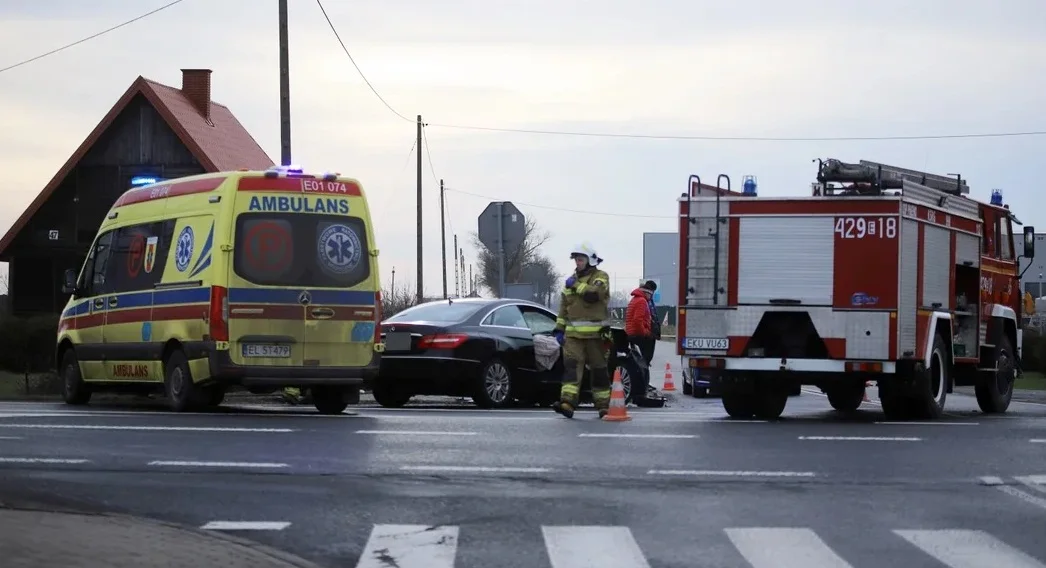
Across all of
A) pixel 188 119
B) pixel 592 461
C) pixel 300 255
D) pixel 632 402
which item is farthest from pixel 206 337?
pixel 188 119

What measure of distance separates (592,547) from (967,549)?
184 centimetres

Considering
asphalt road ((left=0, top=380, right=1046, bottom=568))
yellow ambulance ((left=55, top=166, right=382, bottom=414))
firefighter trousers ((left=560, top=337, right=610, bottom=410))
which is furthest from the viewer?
firefighter trousers ((left=560, top=337, right=610, bottom=410))

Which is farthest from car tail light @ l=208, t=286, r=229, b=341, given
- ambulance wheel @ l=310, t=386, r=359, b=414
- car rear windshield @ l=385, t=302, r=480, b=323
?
car rear windshield @ l=385, t=302, r=480, b=323

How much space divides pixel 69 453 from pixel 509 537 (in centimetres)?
461

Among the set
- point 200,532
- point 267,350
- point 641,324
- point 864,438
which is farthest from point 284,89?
point 200,532

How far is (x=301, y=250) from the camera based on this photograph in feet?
53.1

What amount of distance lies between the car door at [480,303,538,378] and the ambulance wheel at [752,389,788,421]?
3.23 meters

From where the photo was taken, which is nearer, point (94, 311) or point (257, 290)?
point (257, 290)

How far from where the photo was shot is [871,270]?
16.3m

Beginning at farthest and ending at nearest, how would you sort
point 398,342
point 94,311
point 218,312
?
point 398,342 → point 94,311 → point 218,312

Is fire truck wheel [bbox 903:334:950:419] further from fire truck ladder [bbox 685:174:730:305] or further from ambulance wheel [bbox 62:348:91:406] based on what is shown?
ambulance wheel [bbox 62:348:91:406]

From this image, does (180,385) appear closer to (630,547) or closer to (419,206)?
(630,547)

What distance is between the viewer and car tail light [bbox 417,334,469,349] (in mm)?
18844

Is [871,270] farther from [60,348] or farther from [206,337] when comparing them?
[60,348]
